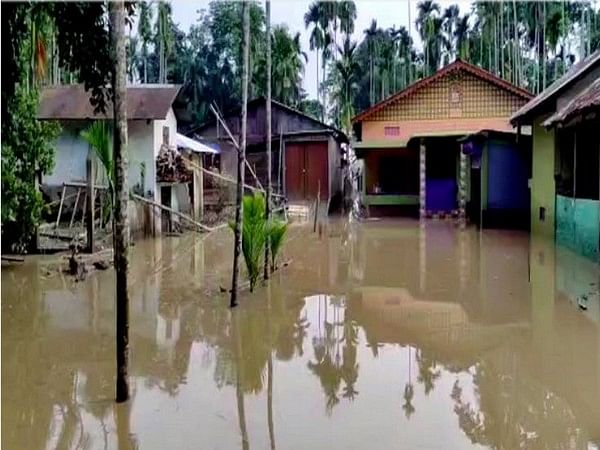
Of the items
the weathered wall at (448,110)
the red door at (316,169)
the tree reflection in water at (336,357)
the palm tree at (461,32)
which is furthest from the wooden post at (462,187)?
the palm tree at (461,32)

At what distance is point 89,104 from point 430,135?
1102cm

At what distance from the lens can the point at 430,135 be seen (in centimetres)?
2288

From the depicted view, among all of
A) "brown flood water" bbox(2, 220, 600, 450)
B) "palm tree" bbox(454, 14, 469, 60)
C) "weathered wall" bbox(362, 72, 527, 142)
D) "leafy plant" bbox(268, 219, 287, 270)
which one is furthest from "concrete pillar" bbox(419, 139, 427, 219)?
"palm tree" bbox(454, 14, 469, 60)

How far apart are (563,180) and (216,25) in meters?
33.8

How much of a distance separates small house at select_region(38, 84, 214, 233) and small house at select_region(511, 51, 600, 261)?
9190 millimetres

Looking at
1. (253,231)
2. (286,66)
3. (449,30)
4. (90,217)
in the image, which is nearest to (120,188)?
(253,231)

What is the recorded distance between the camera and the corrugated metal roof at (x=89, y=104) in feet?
58.1

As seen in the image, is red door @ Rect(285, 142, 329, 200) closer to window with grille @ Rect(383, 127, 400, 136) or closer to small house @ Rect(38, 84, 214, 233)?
window with grille @ Rect(383, 127, 400, 136)

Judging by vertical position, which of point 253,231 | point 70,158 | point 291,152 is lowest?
point 253,231

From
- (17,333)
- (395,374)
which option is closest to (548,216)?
(395,374)

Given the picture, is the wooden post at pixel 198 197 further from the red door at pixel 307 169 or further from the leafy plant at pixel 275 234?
the leafy plant at pixel 275 234

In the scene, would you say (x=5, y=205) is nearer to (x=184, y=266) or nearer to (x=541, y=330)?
(x=184, y=266)

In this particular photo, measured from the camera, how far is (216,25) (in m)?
44.8

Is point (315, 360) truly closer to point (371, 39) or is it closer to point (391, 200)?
point (391, 200)
